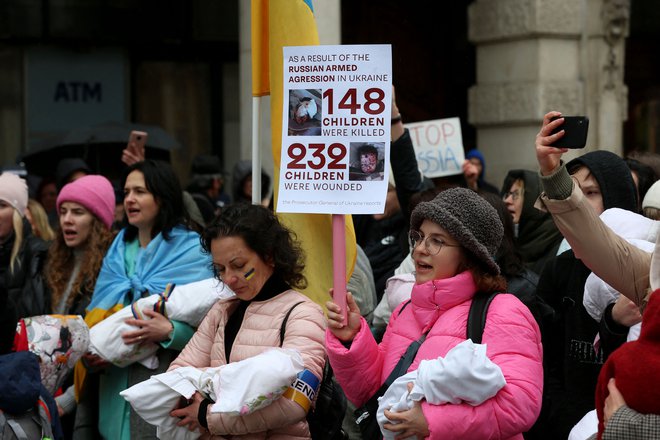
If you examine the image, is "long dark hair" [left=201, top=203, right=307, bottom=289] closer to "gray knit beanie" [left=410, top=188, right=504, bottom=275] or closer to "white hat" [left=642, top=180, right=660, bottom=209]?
"gray knit beanie" [left=410, top=188, right=504, bottom=275]

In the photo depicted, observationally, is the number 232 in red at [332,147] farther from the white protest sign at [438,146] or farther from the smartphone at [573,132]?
the white protest sign at [438,146]

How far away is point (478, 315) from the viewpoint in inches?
154

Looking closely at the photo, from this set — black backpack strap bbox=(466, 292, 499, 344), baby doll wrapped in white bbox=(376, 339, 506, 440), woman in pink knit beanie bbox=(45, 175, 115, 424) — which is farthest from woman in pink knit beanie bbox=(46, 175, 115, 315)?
baby doll wrapped in white bbox=(376, 339, 506, 440)

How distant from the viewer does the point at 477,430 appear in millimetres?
3668

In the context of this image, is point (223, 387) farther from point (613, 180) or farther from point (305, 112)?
point (613, 180)

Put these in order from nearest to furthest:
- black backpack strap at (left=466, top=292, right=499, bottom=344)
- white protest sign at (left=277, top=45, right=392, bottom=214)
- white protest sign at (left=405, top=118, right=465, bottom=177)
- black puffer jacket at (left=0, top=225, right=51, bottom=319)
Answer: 1. black backpack strap at (left=466, top=292, right=499, bottom=344)
2. white protest sign at (left=277, top=45, right=392, bottom=214)
3. black puffer jacket at (left=0, top=225, right=51, bottom=319)
4. white protest sign at (left=405, top=118, right=465, bottom=177)

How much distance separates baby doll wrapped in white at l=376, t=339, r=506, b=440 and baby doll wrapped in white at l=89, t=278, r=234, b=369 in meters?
1.94

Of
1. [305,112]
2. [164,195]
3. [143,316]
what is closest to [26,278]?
[164,195]

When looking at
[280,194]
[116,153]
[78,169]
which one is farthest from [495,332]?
[116,153]

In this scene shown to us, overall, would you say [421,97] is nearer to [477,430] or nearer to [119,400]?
[119,400]

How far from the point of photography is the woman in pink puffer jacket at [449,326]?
371 cm

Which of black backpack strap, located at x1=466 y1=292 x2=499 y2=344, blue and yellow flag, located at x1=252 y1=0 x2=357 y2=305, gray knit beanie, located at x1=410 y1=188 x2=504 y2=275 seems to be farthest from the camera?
blue and yellow flag, located at x1=252 y1=0 x2=357 y2=305

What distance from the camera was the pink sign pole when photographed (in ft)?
14.0

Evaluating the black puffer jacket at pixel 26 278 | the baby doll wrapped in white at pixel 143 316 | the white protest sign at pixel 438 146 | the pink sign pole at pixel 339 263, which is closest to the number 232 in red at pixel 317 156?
the pink sign pole at pixel 339 263
